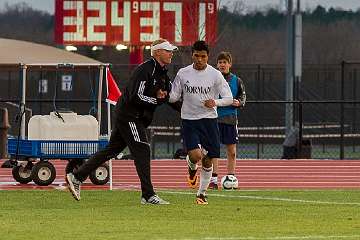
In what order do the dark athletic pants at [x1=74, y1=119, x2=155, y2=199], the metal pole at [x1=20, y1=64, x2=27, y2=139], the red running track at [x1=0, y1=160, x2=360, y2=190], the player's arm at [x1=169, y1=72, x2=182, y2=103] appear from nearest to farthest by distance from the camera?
the dark athletic pants at [x1=74, y1=119, x2=155, y2=199]
the player's arm at [x1=169, y1=72, x2=182, y2=103]
the metal pole at [x1=20, y1=64, x2=27, y2=139]
the red running track at [x1=0, y1=160, x2=360, y2=190]

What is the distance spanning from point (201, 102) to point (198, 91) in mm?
155

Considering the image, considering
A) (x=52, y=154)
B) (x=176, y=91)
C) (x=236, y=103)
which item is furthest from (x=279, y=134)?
(x=176, y=91)

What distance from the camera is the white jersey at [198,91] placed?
660 inches

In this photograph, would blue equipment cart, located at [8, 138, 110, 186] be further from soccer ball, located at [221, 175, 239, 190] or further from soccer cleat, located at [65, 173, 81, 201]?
soccer cleat, located at [65, 173, 81, 201]

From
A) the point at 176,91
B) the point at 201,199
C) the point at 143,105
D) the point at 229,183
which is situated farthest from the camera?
the point at 229,183

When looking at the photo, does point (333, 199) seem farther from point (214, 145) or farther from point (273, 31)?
point (273, 31)

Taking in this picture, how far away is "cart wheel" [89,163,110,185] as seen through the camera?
2038cm

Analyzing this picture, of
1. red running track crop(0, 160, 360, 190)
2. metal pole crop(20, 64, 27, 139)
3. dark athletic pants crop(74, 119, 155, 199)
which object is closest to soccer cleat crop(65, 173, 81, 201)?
dark athletic pants crop(74, 119, 155, 199)

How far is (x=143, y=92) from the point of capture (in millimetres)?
16219

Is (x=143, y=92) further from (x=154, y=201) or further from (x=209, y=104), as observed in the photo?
(x=154, y=201)

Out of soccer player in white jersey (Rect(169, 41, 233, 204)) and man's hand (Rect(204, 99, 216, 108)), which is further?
soccer player in white jersey (Rect(169, 41, 233, 204))

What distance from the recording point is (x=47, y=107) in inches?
1658

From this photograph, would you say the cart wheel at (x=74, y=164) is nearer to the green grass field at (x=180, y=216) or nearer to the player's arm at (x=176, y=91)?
the green grass field at (x=180, y=216)

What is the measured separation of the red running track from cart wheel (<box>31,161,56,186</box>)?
0.11 meters
